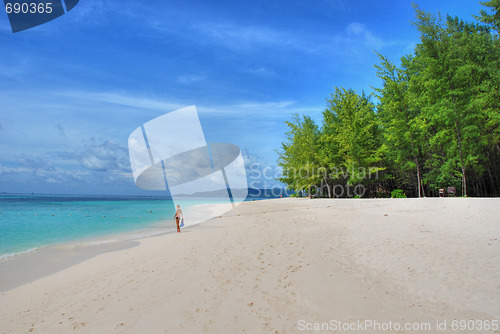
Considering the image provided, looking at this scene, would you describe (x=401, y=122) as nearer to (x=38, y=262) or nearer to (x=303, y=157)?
(x=303, y=157)

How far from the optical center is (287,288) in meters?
5.04

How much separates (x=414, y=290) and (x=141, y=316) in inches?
198

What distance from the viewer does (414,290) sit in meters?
4.53

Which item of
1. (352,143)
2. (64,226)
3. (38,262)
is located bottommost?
(64,226)

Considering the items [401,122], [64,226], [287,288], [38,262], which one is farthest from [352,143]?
[64,226]

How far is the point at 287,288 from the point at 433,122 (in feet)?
73.3

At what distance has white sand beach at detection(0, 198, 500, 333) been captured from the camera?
157 inches

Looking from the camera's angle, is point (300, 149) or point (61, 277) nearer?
point (61, 277)

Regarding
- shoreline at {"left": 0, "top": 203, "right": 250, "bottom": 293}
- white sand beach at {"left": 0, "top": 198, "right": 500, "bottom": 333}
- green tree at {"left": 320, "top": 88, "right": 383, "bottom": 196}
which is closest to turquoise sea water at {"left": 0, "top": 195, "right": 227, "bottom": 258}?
shoreline at {"left": 0, "top": 203, "right": 250, "bottom": 293}

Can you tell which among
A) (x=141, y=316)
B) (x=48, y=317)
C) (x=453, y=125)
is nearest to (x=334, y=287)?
(x=141, y=316)

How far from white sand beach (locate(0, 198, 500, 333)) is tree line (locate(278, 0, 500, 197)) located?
48.7 ft

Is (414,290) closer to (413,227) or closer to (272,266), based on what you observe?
(272,266)

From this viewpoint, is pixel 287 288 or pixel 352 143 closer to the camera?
pixel 287 288

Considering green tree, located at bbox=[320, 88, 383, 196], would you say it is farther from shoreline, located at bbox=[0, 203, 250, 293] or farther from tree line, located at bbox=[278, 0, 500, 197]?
shoreline, located at bbox=[0, 203, 250, 293]
